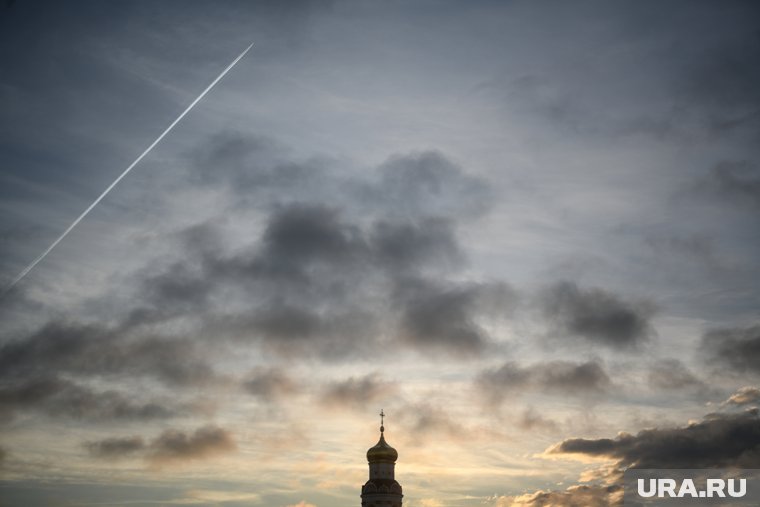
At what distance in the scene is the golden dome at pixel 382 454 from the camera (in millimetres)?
105312

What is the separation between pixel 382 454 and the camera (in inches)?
4146

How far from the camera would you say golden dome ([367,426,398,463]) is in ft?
346

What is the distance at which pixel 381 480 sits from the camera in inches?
4070

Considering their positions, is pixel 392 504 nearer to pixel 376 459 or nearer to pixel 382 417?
pixel 376 459

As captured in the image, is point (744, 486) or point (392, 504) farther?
point (392, 504)

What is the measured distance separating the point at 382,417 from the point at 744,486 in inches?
2220

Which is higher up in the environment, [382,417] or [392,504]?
[382,417]

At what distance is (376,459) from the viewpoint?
346 feet

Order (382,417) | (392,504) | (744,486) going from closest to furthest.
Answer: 1. (744,486)
2. (392,504)
3. (382,417)

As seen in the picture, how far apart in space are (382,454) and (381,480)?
3.53m

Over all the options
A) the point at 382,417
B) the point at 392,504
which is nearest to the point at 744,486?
the point at 392,504

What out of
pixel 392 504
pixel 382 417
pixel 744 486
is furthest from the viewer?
pixel 382 417

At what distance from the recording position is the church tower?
332 feet

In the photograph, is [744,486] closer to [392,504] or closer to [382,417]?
[392,504]
